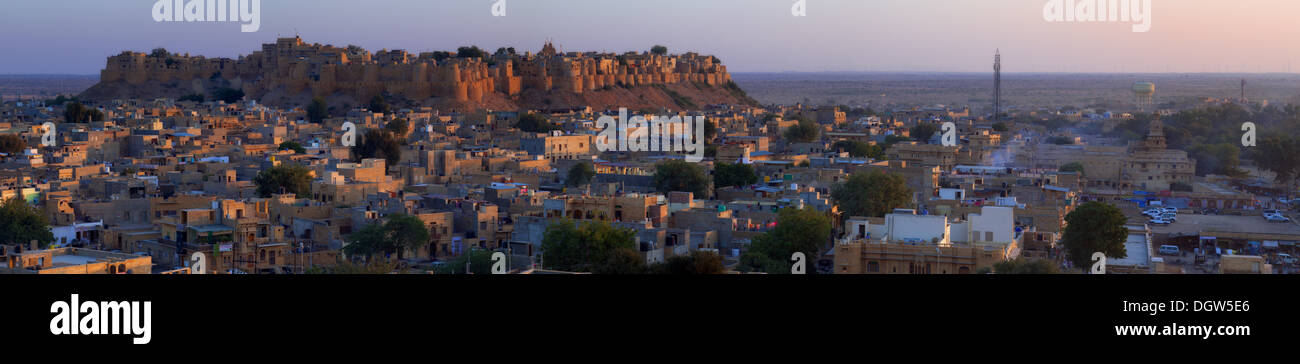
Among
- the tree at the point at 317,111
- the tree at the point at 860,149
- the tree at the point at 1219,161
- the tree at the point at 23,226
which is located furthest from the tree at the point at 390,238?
the tree at the point at 317,111

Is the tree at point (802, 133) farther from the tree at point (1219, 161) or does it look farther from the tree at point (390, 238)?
the tree at point (390, 238)

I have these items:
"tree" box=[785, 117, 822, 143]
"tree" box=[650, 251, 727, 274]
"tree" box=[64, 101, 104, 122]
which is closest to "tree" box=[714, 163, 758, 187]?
"tree" box=[650, 251, 727, 274]

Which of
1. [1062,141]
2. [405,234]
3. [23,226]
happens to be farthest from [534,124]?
[23,226]

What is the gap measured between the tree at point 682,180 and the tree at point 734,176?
2.98ft

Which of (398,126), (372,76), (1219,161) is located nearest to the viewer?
(1219,161)

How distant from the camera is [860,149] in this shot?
30.2m

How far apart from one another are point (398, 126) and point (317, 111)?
30.0 ft

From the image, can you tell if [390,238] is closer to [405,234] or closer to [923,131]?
[405,234]

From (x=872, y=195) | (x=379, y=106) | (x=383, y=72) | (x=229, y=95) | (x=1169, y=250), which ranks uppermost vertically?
(x=383, y=72)
